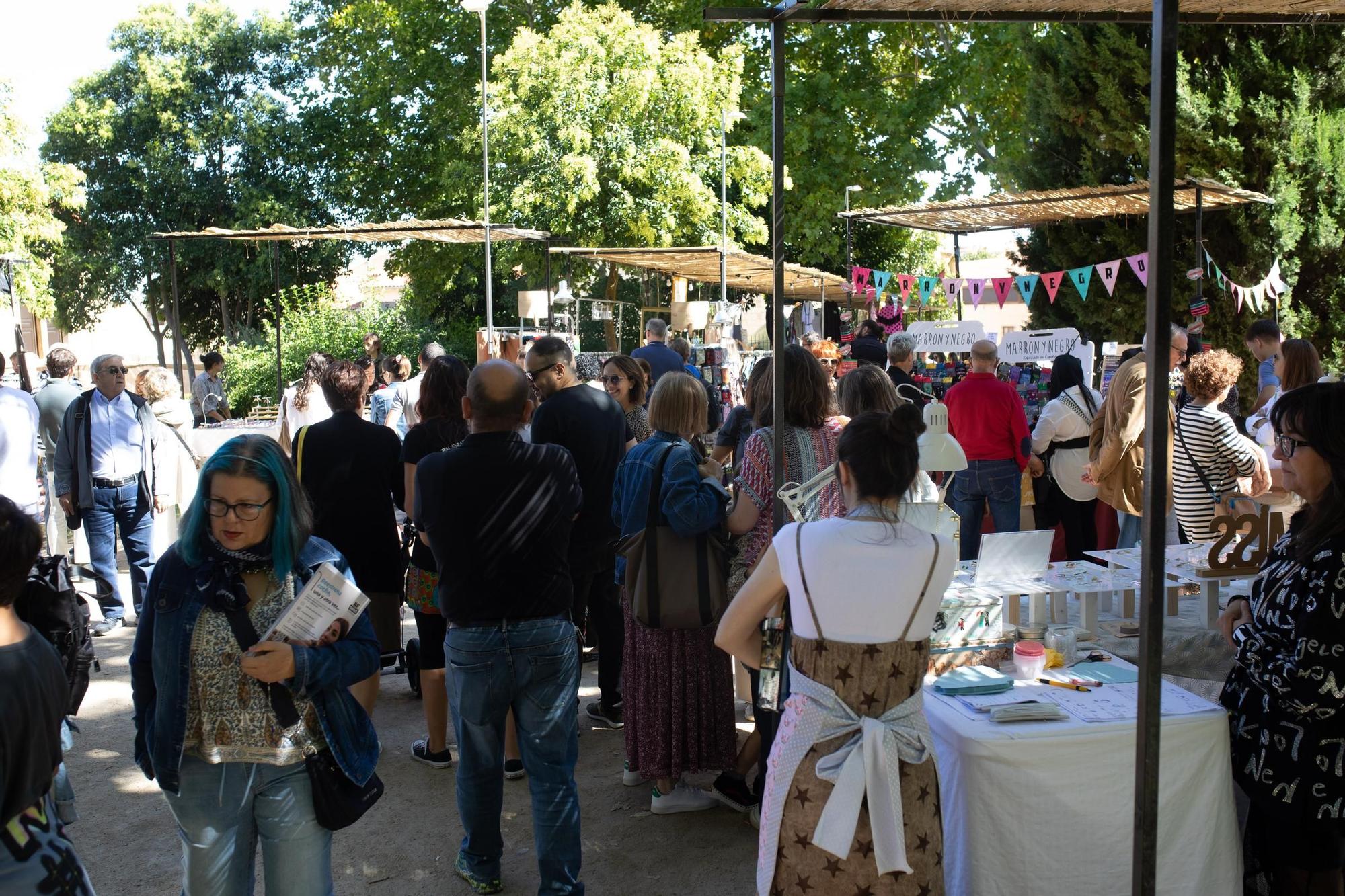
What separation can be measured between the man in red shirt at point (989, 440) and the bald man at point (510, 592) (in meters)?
3.84

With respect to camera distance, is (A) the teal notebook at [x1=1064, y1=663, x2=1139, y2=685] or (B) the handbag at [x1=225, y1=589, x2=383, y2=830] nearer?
(B) the handbag at [x1=225, y1=589, x2=383, y2=830]

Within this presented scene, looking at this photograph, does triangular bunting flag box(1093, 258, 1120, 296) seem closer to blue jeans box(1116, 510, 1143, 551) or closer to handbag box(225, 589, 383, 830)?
blue jeans box(1116, 510, 1143, 551)

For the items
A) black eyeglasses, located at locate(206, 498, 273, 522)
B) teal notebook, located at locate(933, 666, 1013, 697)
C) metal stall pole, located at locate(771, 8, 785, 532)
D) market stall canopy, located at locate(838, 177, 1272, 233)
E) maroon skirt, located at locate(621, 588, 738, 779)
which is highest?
market stall canopy, located at locate(838, 177, 1272, 233)

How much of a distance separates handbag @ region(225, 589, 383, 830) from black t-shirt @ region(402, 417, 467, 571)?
6.55 feet

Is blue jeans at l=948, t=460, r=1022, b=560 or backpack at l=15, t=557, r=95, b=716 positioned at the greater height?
backpack at l=15, t=557, r=95, b=716

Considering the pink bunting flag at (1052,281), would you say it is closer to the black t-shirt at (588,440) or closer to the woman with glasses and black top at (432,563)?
the black t-shirt at (588,440)

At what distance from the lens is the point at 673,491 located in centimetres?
357

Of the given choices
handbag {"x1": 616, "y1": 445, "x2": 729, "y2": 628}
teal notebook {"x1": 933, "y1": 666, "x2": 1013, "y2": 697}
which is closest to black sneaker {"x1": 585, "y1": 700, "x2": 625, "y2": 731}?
handbag {"x1": 616, "y1": 445, "x2": 729, "y2": 628}

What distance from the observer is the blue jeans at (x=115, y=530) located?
623cm

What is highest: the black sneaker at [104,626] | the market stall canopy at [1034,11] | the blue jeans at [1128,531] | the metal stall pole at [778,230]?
the market stall canopy at [1034,11]

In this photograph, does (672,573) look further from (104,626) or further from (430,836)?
(104,626)

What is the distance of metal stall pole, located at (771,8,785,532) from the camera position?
10.1 feet

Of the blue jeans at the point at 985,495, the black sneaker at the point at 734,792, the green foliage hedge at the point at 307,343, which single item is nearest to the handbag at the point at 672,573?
the black sneaker at the point at 734,792

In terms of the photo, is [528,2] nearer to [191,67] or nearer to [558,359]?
[191,67]
